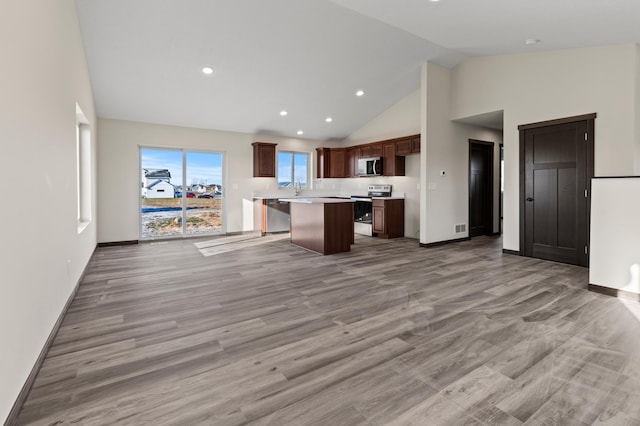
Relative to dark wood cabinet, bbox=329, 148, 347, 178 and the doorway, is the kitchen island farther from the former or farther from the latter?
the doorway

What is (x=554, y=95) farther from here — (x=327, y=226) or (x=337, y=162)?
(x=337, y=162)

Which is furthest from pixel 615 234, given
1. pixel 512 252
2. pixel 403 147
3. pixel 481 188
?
pixel 403 147

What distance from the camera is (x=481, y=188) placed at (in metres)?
7.27

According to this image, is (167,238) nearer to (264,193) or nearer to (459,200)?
(264,193)

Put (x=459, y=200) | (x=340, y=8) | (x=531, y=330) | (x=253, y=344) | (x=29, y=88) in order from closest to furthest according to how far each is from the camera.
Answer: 1. (x=29, y=88)
2. (x=253, y=344)
3. (x=531, y=330)
4. (x=340, y=8)
5. (x=459, y=200)

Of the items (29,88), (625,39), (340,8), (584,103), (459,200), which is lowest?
(459,200)

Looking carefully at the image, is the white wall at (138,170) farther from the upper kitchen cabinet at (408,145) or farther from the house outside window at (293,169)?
the upper kitchen cabinet at (408,145)

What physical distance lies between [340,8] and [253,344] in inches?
164

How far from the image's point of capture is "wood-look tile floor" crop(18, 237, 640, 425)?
5.29ft

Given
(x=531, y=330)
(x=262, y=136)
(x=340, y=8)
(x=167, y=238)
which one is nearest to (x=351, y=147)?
(x=262, y=136)

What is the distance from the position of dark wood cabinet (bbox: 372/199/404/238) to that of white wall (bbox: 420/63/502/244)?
1.15m

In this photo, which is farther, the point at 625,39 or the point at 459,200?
the point at 459,200

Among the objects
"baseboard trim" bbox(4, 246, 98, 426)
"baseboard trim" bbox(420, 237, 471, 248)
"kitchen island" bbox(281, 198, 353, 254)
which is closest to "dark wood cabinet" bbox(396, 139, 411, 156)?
"baseboard trim" bbox(420, 237, 471, 248)

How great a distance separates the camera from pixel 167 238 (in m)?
7.06
